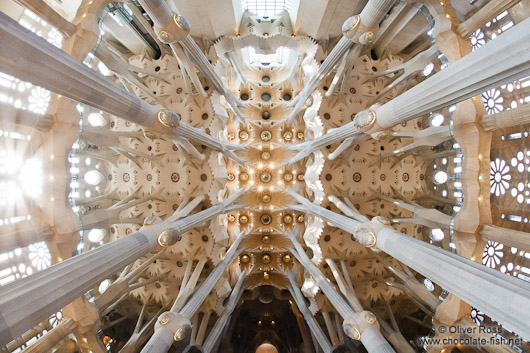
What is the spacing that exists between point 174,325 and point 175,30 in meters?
12.1

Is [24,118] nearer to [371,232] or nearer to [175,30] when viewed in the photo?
[175,30]

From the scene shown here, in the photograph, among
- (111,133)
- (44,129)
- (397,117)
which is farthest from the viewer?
(111,133)

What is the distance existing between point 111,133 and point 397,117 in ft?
43.9

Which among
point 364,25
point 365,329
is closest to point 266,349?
point 365,329

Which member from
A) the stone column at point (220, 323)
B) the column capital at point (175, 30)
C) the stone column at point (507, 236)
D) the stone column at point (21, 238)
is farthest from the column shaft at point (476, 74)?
the stone column at point (220, 323)

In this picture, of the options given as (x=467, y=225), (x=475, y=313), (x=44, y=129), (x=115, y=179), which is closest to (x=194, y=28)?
(x=44, y=129)

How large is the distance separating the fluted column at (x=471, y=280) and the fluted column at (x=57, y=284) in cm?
784

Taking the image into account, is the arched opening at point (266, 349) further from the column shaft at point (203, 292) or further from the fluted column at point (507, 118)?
the fluted column at point (507, 118)

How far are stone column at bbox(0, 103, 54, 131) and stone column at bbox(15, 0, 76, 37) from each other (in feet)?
10.5

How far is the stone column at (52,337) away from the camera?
1019 cm

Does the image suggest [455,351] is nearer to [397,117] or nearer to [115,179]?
[397,117]

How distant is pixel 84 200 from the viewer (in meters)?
16.6

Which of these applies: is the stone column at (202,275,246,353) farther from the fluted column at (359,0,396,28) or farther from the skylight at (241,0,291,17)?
the skylight at (241,0,291,17)

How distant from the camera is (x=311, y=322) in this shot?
59.1 feet
